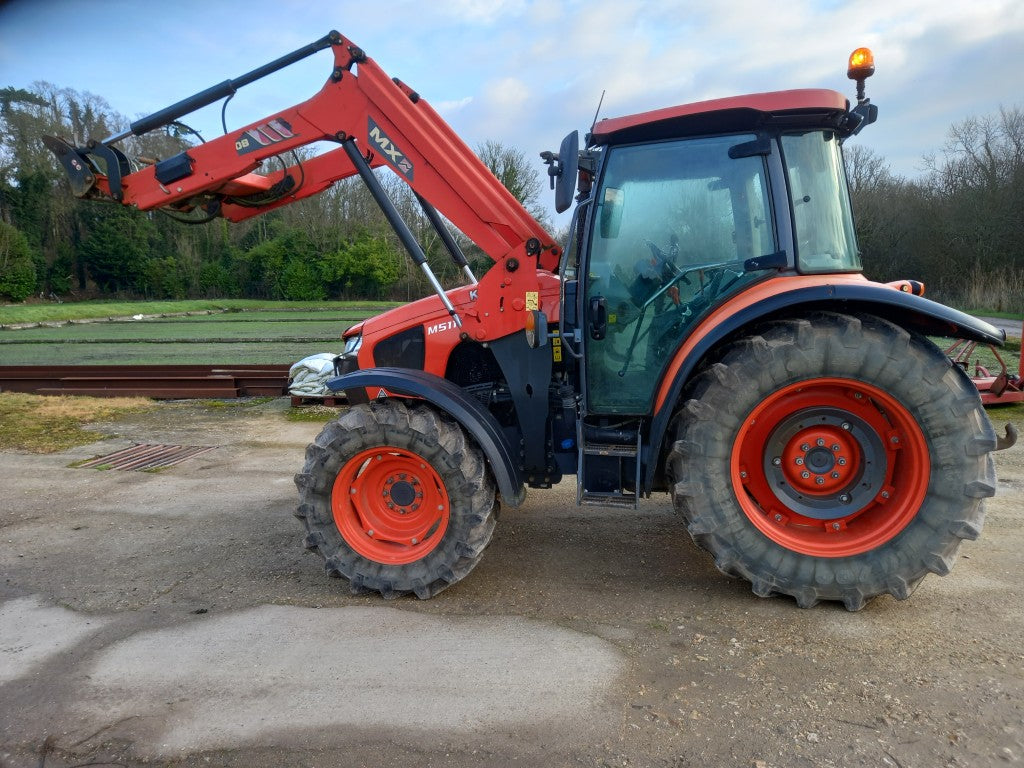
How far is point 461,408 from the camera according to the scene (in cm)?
369

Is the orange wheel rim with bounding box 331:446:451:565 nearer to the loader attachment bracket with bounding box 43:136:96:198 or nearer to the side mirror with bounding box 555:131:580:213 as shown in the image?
the side mirror with bounding box 555:131:580:213

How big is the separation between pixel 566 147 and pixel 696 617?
8.02ft

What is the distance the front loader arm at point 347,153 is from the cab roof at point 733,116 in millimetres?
793

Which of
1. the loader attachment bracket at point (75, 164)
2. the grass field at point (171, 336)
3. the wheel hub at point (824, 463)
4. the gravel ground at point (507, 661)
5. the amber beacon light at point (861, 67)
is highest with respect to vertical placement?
the amber beacon light at point (861, 67)

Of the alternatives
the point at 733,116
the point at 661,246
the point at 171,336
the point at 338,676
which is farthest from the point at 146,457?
the point at 171,336

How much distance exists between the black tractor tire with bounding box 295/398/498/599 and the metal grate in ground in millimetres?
3911

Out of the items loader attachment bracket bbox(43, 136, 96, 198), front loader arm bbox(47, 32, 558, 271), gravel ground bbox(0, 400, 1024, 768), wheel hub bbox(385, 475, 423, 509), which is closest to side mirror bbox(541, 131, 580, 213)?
front loader arm bbox(47, 32, 558, 271)

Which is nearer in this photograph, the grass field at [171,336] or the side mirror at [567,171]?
the side mirror at [567,171]

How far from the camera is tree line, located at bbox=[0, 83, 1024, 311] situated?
2588cm

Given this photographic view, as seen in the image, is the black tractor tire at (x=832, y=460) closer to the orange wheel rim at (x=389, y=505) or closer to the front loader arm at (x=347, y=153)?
the orange wheel rim at (x=389, y=505)

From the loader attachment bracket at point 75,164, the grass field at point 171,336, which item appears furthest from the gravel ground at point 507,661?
the grass field at point 171,336

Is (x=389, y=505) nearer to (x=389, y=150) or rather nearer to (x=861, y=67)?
(x=389, y=150)

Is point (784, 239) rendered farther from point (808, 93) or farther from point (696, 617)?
point (696, 617)

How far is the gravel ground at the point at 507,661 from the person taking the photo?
2.50m
